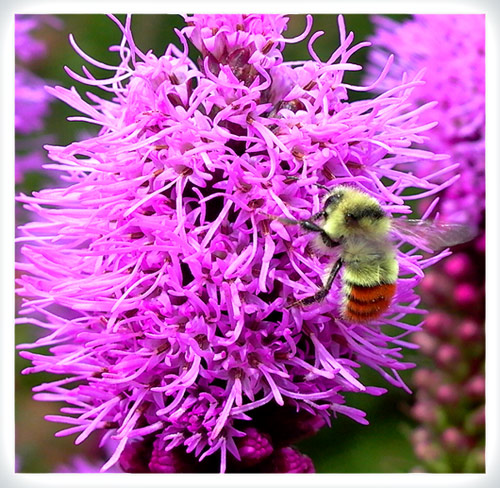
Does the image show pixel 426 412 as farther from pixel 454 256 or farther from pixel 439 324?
pixel 454 256

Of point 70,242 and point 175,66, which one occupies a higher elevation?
point 175,66

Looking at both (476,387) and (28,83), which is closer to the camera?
(476,387)

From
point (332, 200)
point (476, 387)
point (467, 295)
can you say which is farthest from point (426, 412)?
point (332, 200)

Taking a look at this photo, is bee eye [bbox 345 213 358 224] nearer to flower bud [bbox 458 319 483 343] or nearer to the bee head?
the bee head

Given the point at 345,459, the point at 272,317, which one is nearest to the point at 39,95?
the point at 272,317

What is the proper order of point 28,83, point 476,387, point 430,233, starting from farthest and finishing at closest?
point 28,83 → point 476,387 → point 430,233

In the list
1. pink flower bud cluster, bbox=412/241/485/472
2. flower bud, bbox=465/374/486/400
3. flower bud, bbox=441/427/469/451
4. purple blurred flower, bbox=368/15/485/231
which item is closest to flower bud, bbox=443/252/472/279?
pink flower bud cluster, bbox=412/241/485/472
